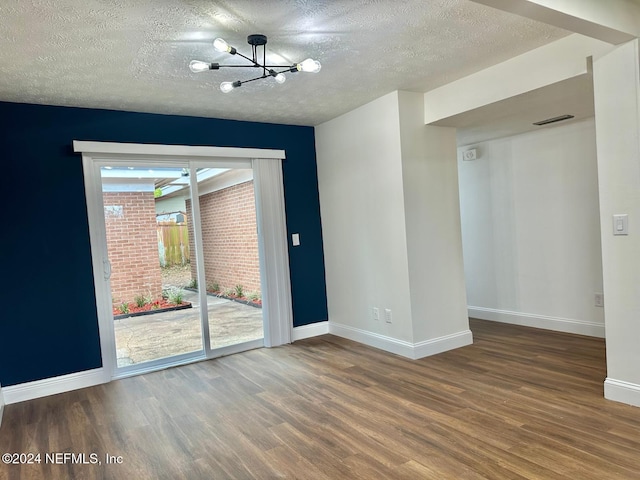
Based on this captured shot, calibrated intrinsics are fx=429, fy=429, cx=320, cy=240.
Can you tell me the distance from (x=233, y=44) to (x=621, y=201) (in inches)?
103

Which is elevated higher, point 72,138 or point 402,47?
point 402,47

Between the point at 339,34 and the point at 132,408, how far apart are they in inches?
119

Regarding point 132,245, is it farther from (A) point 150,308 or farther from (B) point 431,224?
(B) point 431,224

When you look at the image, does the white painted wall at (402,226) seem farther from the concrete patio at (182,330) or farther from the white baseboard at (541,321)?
the concrete patio at (182,330)

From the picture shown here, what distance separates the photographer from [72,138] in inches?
148

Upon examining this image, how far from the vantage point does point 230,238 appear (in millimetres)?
4609

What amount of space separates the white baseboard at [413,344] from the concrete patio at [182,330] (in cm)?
116

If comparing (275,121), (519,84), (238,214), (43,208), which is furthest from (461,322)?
(43,208)

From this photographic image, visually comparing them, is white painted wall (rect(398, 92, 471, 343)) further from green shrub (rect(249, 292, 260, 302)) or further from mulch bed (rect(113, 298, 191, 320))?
mulch bed (rect(113, 298, 191, 320))

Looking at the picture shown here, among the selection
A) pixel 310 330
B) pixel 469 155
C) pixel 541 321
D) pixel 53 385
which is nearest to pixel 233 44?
pixel 53 385

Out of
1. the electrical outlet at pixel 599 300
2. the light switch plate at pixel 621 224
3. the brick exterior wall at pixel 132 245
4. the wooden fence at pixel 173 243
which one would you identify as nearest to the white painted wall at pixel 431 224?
the electrical outlet at pixel 599 300

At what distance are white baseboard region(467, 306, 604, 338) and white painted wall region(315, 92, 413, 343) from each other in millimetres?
1757

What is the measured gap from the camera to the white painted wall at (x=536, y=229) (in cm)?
430

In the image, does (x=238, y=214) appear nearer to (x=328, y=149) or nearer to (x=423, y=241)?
(x=328, y=149)
